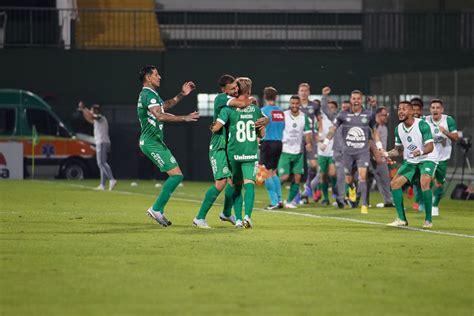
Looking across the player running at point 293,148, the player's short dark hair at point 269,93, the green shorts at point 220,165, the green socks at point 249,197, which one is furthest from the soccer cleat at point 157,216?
the player running at point 293,148

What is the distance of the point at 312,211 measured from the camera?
80.8 feet

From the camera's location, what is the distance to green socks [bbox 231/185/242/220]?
18.7 metres

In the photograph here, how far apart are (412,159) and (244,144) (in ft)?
9.52

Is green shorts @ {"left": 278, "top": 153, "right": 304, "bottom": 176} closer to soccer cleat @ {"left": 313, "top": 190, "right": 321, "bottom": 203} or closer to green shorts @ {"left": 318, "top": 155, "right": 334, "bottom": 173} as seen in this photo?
green shorts @ {"left": 318, "top": 155, "right": 334, "bottom": 173}

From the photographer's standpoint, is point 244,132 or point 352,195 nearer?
point 244,132

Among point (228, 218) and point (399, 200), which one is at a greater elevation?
point (399, 200)

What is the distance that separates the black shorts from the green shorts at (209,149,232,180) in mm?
6622

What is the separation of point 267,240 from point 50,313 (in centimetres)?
694

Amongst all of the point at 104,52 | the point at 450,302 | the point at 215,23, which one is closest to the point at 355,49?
the point at 215,23

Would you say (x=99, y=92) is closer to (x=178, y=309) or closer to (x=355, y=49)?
(x=355, y=49)

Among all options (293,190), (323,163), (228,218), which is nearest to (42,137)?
(323,163)

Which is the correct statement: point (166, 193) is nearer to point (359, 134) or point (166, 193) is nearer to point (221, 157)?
point (221, 157)

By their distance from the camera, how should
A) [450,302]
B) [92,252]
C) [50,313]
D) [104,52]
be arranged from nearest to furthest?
[50,313] → [450,302] → [92,252] → [104,52]

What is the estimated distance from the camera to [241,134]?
18.6 meters
